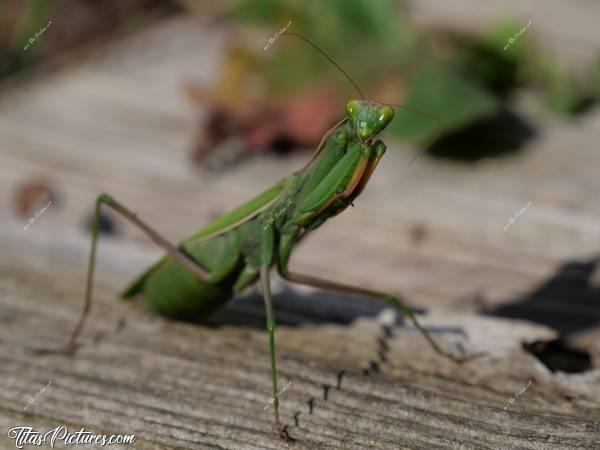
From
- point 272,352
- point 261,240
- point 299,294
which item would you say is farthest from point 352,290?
point 272,352

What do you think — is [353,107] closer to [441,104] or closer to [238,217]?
[238,217]

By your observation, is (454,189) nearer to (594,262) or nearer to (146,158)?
(594,262)

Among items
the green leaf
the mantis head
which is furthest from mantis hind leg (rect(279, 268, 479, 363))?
the green leaf

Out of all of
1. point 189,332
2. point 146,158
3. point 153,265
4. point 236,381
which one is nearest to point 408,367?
point 236,381

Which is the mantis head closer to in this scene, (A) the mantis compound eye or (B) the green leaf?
(A) the mantis compound eye

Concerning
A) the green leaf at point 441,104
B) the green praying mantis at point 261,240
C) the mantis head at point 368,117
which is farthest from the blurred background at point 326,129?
the mantis head at point 368,117
